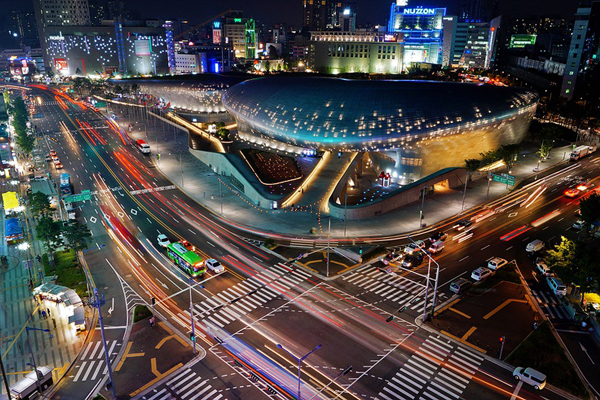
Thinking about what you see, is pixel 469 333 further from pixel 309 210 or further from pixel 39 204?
pixel 39 204

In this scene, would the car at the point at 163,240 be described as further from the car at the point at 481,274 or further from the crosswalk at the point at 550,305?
the crosswalk at the point at 550,305

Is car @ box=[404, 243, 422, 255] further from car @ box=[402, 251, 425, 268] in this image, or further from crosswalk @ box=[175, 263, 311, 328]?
crosswalk @ box=[175, 263, 311, 328]

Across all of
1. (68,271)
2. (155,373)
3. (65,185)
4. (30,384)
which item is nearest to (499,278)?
(155,373)

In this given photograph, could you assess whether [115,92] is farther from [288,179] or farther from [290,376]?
[290,376]

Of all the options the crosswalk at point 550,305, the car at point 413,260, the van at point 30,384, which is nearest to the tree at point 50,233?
the van at point 30,384

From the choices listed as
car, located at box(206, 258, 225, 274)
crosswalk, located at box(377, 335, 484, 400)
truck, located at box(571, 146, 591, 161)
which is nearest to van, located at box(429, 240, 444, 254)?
crosswalk, located at box(377, 335, 484, 400)
